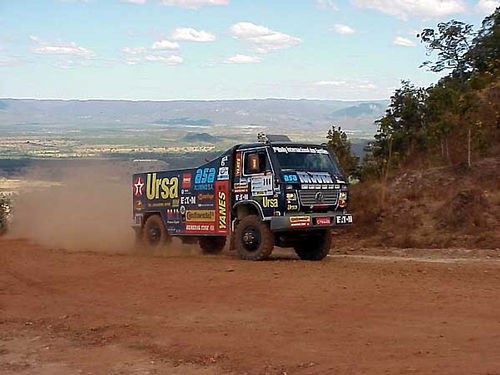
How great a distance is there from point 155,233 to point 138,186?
5.02 ft

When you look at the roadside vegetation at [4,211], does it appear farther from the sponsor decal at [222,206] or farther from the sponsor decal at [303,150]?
the sponsor decal at [303,150]

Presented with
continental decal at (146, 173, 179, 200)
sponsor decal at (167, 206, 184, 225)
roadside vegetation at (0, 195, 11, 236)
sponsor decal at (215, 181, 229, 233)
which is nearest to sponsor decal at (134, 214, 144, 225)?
continental decal at (146, 173, 179, 200)

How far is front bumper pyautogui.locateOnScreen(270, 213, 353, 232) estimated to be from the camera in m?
15.0

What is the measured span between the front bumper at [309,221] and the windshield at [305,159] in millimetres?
1037

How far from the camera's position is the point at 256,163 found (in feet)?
52.4

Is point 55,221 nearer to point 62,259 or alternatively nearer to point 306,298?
point 62,259

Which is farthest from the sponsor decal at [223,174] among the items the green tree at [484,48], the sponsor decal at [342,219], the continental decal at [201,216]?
the green tree at [484,48]

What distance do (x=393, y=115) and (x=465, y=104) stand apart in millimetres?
5715

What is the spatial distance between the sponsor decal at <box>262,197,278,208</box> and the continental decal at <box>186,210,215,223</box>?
79.2 inches

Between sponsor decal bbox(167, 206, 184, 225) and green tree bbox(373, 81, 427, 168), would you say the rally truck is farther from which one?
green tree bbox(373, 81, 427, 168)

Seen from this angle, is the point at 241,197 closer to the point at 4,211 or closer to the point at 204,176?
the point at 204,176

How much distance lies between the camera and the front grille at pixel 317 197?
50.6ft

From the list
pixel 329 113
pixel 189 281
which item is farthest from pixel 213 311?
pixel 329 113

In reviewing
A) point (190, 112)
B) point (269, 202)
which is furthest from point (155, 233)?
point (190, 112)
